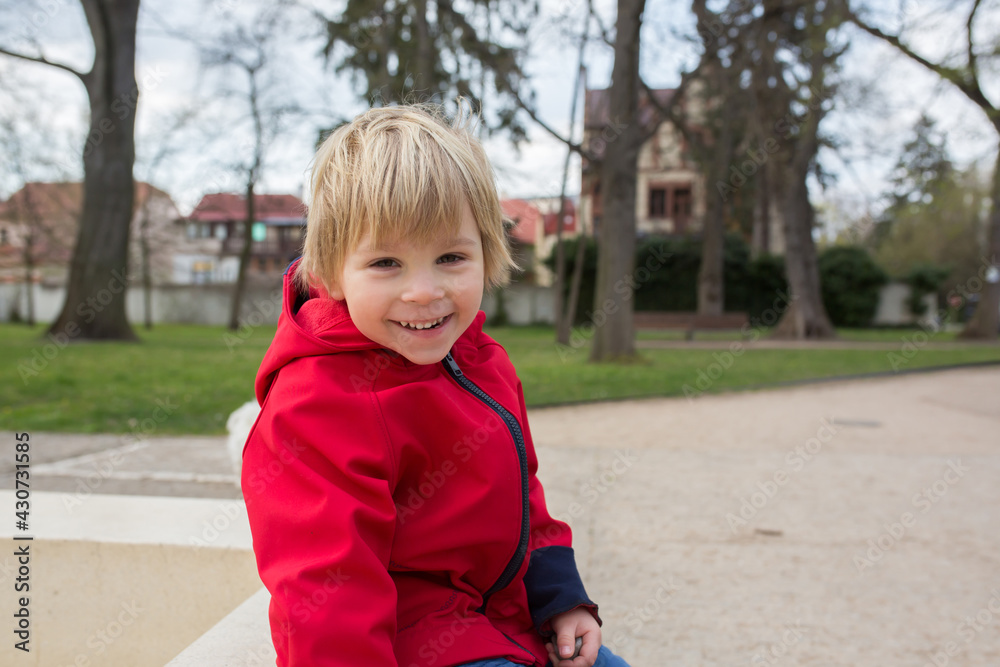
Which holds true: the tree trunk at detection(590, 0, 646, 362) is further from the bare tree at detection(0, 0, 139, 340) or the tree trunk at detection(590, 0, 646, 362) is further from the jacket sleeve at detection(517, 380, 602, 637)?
the jacket sleeve at detection(517, 380, 602, 637)

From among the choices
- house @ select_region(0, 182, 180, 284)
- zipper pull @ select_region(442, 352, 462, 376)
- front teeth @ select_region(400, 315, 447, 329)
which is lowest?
zipper pull @ select_region(442, 352, 462, 376)

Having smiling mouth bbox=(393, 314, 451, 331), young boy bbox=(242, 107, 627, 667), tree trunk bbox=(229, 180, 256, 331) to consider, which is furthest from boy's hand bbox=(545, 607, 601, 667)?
tree trunk bbox=(229, 180, 256, 331)

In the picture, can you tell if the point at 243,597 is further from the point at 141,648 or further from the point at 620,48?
the point at 620,48

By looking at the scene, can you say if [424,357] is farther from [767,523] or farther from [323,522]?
[767,523]

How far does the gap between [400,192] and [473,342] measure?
392 millimetres

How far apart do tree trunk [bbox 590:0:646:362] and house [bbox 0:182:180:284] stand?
16361 mm

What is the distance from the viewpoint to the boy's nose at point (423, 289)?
1.21 meters

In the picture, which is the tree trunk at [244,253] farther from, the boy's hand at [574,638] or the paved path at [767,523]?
the boy's hand at [574,638]

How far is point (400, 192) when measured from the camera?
Answer: 120 cm

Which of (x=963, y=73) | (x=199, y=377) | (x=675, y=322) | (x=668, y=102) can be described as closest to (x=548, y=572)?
(x=199, y=377)

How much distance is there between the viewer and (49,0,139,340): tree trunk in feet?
40.7

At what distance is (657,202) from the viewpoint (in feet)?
124

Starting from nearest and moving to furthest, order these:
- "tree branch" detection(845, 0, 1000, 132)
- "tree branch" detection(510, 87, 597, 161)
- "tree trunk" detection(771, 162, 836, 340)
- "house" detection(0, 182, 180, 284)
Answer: "tree branch" detection(510, 87, 597, 161) < "tree branch" detection(845, 0, 1000, 132) < "tree trunk" detection(771, 162, 836, 340) < "house" detection(0, 182, 180, 284)

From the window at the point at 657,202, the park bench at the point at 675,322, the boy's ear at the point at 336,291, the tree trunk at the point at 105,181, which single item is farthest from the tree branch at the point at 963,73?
the window at the point at 657,202
